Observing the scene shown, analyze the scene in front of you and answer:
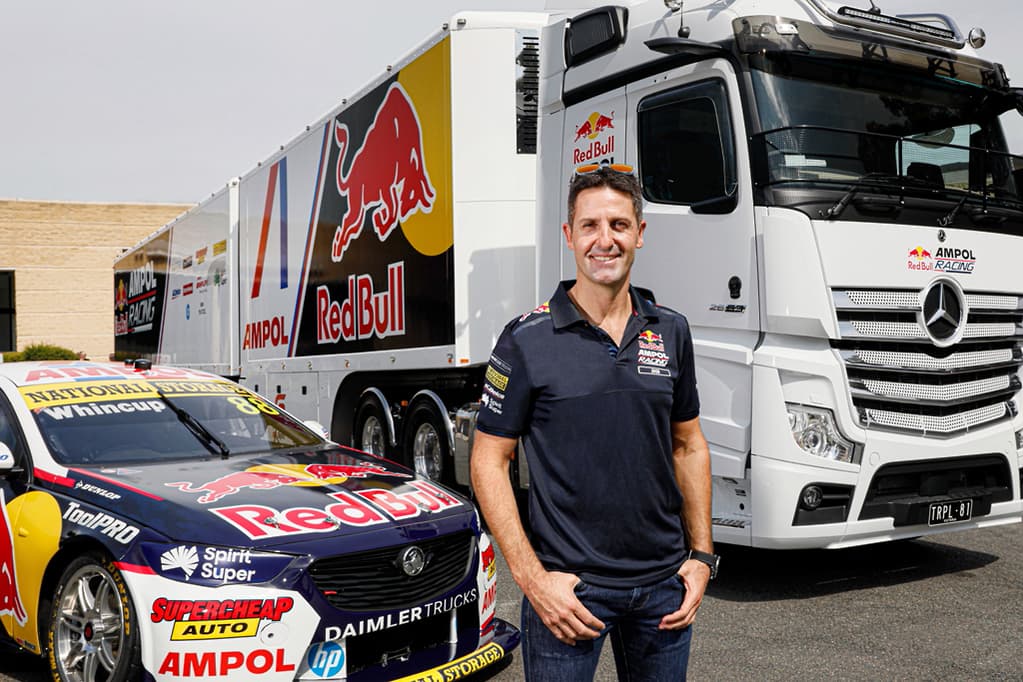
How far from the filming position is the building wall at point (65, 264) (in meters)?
46.4

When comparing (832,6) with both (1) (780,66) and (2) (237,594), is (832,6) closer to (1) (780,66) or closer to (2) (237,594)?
(1) (780,66)

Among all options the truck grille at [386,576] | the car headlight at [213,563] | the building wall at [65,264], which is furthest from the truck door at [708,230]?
the building wall at [65,264]

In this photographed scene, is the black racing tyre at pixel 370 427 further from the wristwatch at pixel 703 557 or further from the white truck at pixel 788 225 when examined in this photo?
the wristwatch at pixel 703 557

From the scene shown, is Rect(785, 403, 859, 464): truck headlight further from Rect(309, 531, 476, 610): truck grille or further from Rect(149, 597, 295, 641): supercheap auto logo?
Rect(149, 597, 295, 641): supercheap auto logo

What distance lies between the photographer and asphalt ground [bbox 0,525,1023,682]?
4.64 metres

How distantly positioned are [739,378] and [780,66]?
181 centimetres

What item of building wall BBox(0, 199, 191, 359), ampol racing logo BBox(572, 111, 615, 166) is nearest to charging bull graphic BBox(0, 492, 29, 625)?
ampol racing logo BBox(572, 111, 615, 166)

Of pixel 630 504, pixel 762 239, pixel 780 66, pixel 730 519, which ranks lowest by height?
pixel 730 519

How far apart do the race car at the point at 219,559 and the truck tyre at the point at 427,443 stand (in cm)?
337

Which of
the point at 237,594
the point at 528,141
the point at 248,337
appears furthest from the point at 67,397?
the point at 248,337

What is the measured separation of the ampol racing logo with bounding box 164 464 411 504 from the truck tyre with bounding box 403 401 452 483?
135 inches

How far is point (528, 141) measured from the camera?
8117 mm

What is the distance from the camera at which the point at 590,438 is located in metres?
2.37

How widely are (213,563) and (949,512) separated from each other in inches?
166
